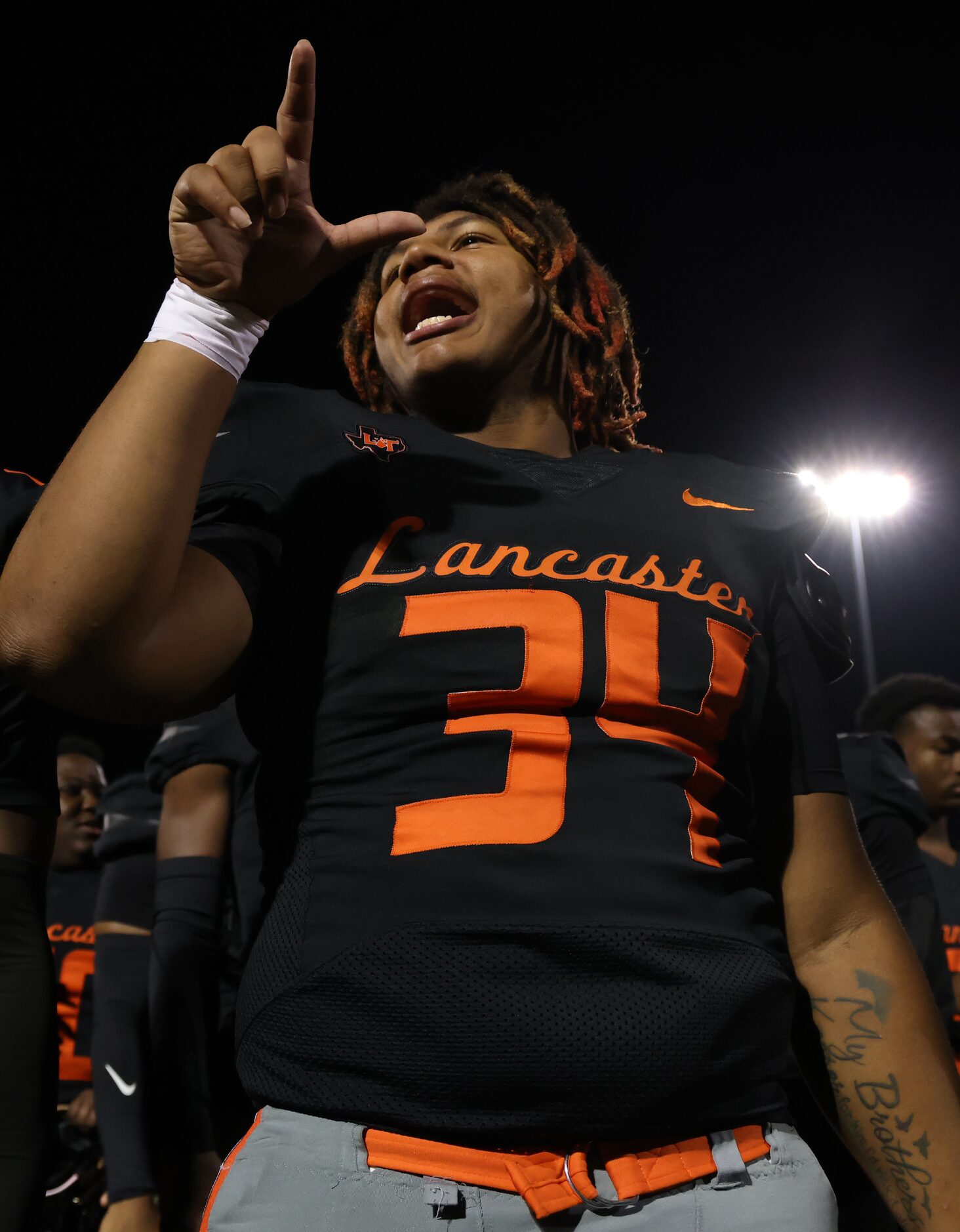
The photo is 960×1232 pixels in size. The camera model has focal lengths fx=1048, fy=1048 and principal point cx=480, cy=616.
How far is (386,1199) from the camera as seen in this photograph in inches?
36.2

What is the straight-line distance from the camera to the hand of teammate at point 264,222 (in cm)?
102

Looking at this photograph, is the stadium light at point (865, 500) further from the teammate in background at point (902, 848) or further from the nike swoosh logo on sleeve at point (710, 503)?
the nike swoosh logo on sleeve at point (710, 503)

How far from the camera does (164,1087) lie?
2.62 meters

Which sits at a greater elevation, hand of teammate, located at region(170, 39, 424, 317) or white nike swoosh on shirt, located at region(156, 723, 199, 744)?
hand of teammate, located at region(170, 39, 424, 317)

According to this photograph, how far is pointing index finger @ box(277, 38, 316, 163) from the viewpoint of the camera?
105 centimetres

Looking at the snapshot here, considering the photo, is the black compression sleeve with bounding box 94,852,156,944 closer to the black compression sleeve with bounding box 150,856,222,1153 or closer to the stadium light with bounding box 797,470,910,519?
the black compression sleeve with bounding box 150,856,222,1153

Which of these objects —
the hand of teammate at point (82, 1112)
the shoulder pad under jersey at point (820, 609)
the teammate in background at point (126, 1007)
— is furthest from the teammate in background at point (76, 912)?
the shoulder pad under jersey at point (820, 609)

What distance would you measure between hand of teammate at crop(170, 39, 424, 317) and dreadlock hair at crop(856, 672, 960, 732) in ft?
15.0

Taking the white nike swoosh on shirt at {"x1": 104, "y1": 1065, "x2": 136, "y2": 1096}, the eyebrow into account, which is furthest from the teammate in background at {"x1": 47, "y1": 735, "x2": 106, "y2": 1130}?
the eyebrow

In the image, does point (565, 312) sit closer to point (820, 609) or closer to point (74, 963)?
point (820, 609)

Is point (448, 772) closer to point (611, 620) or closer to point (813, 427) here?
point (611, 620)

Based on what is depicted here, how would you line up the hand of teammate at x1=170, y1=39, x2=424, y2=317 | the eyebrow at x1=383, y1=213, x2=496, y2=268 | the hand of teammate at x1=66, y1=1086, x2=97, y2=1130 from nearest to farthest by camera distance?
the hand of teammate at x1=170, y1=39, x2=424, y2=317 < the eyebrow at x1=383, y1=213, x2=496, y2=268 < the hand of teammate at x1=66, y1=1086, x2=97, y2=1130

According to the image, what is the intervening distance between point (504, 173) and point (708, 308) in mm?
8269

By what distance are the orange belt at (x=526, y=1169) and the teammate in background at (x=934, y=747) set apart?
4098 millimetres
